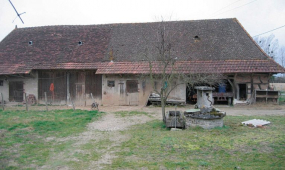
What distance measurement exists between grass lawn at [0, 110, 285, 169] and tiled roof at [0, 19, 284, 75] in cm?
871

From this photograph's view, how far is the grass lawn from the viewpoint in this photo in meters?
6.16

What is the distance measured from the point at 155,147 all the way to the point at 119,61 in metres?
13.1

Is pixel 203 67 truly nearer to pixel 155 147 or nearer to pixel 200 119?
pixel 200 119

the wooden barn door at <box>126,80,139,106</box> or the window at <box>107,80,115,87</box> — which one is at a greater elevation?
the window at <box>107,80,115,87</box>

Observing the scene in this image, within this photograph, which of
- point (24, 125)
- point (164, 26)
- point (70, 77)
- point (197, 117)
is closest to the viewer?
point (197, 117)

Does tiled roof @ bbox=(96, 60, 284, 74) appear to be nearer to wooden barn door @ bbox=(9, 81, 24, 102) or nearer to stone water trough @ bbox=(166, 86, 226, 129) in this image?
stone water trough @ bbox=(166, 86, 226, 129)

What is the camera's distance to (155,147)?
299 inches

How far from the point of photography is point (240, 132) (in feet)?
30.7

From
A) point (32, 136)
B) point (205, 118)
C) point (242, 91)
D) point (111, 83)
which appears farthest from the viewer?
point (111, 83)

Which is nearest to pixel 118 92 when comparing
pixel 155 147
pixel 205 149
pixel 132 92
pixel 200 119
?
pixel 132 92

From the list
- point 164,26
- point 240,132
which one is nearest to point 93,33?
point 164,26

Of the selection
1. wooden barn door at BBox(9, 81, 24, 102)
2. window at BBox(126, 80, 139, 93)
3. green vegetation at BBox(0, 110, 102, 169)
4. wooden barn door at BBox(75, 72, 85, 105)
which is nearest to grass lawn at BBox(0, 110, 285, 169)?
green vegetation at BBox(0, 110, 102, 169)

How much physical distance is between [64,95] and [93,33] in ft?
21.5

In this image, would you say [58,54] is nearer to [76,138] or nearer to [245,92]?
[76,138]
